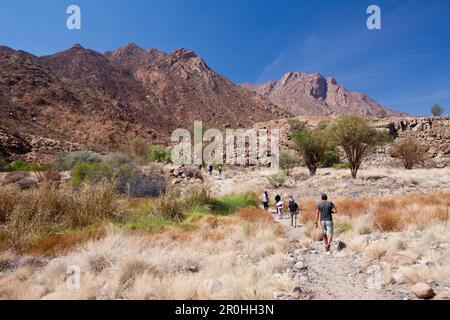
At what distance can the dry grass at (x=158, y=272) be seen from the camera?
4695 millimetres

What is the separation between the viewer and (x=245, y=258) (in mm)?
6820

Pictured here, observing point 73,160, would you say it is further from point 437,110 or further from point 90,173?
point 437,110

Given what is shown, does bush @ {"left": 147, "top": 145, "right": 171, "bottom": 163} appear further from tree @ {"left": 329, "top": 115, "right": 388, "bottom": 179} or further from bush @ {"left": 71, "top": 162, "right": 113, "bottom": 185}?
tree @ {"left": 329, "top": 115, "right": 388, "bottom": 179}

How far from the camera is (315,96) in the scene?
150875 mm

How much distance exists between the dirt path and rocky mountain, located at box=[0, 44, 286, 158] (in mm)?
41809

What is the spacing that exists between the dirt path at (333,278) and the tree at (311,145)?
24639mm

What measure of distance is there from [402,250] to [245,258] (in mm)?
3244

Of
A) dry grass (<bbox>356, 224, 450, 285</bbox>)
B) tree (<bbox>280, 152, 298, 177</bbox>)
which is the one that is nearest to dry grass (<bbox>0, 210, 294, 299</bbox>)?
dry grass (<bbox>356, 224, 450, 285</bbox>)

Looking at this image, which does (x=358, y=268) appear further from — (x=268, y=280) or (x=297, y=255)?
(x=268, y=280)

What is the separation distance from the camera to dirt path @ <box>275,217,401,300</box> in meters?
4.82

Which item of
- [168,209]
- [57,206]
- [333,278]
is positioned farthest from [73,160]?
[333,278]

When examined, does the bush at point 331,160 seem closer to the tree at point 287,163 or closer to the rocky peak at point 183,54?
the tree at point 287,163

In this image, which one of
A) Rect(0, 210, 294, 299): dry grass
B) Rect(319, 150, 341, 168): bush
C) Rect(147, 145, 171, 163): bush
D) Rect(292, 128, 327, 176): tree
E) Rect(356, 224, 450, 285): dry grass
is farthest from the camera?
Rect(147, 145, 171, 163): bush

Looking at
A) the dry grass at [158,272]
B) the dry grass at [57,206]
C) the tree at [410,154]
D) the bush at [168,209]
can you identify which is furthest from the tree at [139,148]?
the dry grass at [158,272]
